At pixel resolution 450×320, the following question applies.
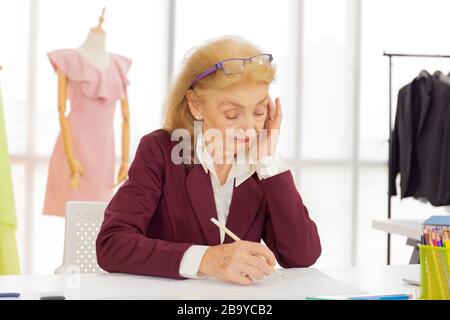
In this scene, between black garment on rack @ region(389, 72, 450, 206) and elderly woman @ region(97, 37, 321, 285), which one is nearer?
elderly woman @ region(97, 37, 321, 285)

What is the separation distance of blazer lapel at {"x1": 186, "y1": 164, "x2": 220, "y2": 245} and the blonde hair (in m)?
0.17

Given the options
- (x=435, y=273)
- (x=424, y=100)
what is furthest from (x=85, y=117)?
(x=435, y=273)

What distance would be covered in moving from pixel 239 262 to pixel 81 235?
2.59ft

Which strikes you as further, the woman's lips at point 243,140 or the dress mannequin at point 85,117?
the dress mannequin at point 85,117

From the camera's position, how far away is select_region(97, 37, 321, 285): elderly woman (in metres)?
1.65

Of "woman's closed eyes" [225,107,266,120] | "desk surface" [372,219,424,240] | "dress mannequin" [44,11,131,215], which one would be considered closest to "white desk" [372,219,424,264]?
"desk surface" [372,219,424,240]

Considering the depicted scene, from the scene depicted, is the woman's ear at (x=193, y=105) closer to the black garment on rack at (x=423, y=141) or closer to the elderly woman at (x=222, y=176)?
the elderly woman at (x=222, y=176)

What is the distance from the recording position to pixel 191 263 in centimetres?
143

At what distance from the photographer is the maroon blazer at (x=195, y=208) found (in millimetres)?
1639

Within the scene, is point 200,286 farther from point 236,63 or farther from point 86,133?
point 86,133

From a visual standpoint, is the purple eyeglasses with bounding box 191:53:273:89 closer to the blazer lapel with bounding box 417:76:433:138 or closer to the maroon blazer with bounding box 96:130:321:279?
the maroon blazer with bounding box 96:130:321:279

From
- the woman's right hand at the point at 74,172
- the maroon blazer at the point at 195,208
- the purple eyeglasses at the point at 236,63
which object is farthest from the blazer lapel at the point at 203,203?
the woman's right hand at the point at 74,172

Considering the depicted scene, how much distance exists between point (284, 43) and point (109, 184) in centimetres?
167

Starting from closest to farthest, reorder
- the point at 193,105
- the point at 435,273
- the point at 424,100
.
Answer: the point at 435,273
the point at 193,105
the point at 424,100
